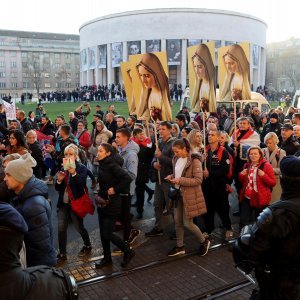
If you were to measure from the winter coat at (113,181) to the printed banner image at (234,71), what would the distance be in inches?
161

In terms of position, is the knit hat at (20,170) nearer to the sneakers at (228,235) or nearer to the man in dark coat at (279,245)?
the man in dark coat at (279,245)

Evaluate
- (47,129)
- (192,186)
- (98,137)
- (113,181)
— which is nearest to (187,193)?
(192,186)

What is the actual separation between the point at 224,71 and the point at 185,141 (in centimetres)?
344

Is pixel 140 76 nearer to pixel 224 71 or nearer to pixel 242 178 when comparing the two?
pixel 224 71

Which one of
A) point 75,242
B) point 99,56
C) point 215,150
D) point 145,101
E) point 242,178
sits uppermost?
point 99,56

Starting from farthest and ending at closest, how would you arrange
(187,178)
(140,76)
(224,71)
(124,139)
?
1. (224,71)
2. (140,76)
3. (124,139)
4. (187,178)

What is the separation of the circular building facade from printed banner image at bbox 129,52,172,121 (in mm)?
58636

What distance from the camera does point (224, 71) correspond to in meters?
8.71

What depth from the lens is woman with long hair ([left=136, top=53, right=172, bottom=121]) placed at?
776cm

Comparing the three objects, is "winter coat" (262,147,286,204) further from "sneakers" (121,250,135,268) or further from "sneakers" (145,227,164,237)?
"sneakers" (121,250,135,268)

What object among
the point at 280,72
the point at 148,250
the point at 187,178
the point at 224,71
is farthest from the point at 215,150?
the point at 280,72

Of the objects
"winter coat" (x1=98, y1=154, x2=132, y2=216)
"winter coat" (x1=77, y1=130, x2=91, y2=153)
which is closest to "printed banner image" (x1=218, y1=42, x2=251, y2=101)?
"winter coat" (x1=77, y1=130, x2=91, y2=153)

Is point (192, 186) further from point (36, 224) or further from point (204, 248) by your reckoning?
point (36, 224)

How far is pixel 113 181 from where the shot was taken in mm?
5602
